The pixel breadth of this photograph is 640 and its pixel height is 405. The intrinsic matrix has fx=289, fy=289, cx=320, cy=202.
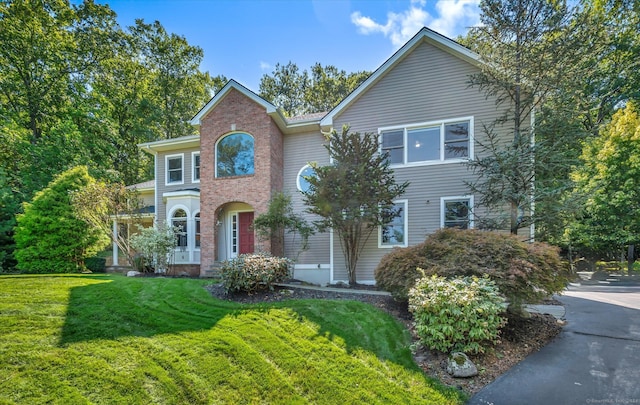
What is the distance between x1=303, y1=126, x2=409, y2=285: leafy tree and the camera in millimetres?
9469

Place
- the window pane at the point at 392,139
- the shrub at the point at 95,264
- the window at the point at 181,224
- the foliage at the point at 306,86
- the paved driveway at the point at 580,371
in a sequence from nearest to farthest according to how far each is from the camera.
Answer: the paved driveway at the point at 580,371 < the window pane at the point at 392,139 < the window at the point at 181,224 < the shrub at the point at 95,264 < the foliage at the point at 306,86

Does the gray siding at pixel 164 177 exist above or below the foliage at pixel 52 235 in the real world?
above

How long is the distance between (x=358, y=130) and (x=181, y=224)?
950 cm

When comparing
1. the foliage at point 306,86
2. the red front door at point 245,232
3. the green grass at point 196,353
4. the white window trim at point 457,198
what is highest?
the foliage at point 306,86

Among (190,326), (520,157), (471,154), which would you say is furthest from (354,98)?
(190,326)

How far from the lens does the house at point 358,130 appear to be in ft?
34.0

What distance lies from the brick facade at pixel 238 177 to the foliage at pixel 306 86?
1811cm

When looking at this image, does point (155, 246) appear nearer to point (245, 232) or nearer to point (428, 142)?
point (245, 232)

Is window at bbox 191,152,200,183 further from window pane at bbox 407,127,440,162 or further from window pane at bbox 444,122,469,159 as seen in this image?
window pane at bbox 444,122,469,159

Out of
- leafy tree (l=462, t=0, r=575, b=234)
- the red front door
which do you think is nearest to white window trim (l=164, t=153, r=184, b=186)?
the red front door

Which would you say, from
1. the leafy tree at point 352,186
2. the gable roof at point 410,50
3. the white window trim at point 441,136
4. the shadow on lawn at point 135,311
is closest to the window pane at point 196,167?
the gable roof at point 410,50

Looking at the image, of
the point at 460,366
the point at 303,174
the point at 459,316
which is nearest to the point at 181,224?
the point at 303,174

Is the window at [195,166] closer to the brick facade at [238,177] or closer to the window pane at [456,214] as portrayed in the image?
the brick facade at [238,177]

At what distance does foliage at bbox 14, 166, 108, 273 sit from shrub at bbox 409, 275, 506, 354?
14976mm
